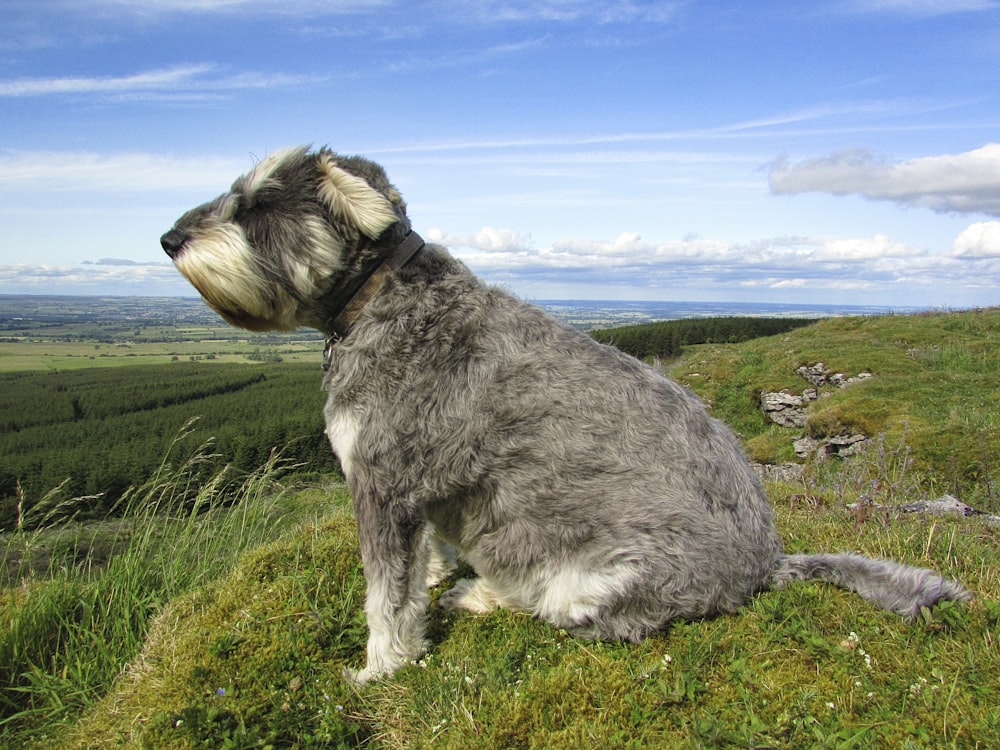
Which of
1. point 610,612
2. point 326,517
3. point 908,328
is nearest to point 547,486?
point 610,612

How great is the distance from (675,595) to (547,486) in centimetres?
112

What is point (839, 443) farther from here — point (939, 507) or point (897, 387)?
point (939, 507)

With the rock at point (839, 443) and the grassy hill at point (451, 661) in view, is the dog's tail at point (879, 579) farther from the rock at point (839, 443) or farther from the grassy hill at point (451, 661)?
the rock at point (839, 443)

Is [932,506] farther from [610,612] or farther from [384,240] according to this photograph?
[384,240]

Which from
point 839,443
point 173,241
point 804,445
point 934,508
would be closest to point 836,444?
point 839,443

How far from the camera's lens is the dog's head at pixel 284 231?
421 centimetres

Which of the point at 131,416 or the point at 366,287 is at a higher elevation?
the point at 366,287

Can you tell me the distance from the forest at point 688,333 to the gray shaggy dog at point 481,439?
50.3 meters

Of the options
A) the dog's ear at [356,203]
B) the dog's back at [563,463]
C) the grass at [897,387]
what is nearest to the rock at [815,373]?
the grass at [897,387]

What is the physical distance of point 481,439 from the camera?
4.22 metres

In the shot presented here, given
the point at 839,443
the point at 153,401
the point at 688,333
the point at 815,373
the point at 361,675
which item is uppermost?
the point at 361,675

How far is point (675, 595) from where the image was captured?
13.6 ft

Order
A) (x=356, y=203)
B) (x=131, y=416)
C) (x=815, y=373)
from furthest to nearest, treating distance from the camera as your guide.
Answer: (x=131, y=416), (x=815, y=373), (x=356, y=203)

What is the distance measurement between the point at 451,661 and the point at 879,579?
3079 millimetres
